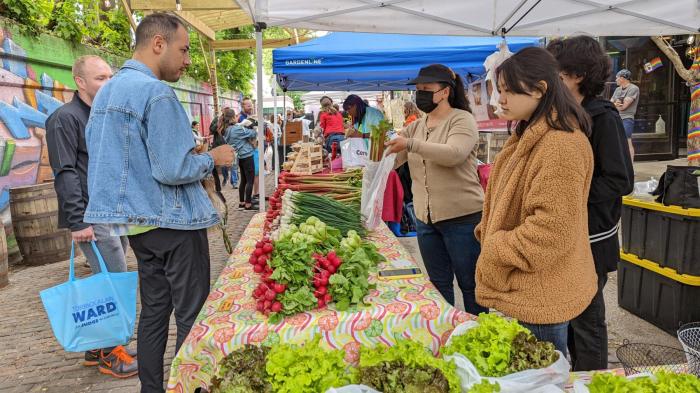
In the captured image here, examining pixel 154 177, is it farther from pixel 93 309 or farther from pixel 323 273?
pixel 93 309

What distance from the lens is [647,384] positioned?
5.22 feet

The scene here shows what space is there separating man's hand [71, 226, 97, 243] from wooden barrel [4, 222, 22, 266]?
425cm

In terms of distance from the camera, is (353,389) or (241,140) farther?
(241,140)

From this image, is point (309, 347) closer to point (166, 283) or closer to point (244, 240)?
point (166, 283)

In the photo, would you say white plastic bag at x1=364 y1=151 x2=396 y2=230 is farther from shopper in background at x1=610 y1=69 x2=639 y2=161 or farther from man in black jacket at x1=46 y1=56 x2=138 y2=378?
shopper in background at x1=610 y1=69 x2=639 y2=161

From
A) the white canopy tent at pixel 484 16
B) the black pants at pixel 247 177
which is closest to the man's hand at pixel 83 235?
the white canopy tent at pixel 484 16

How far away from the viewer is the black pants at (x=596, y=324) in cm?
240

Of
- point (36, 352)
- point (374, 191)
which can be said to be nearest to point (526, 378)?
point (374, 191)

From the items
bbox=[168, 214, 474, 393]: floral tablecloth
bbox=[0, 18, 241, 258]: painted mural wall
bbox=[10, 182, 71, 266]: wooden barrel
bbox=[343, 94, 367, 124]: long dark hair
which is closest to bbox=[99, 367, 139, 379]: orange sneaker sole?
bbox=[168, 214, 474, 393]: floral tablecloth

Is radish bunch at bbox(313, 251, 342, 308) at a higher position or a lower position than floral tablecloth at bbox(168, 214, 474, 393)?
higher

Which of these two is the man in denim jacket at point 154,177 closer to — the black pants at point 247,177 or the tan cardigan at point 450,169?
the tan cardigan at point 450,169

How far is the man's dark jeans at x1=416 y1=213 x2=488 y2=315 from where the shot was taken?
305 cm

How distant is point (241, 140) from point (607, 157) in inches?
329

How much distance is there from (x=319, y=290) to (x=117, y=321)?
5.62 ft
